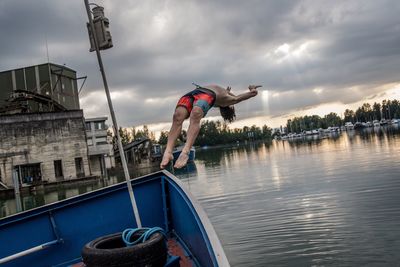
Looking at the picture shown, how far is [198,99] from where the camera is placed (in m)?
4.61

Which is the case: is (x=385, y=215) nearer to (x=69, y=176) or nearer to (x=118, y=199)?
(x=118, y=199)

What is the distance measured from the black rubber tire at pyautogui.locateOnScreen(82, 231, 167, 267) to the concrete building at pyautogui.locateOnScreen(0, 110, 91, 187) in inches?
1696

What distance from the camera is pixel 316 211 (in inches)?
645

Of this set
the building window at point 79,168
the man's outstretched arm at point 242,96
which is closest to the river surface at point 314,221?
the man's outstretched arm at point 242,96

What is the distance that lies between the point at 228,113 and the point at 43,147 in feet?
144

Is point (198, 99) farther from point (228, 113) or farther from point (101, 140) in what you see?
point (101, 140)

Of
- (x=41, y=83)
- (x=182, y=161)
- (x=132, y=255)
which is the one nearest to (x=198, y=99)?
(x=182, y=161)

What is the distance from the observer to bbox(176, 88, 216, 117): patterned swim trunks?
15.1ft

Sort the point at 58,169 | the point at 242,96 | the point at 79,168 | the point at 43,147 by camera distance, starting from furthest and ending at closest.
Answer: the point at 79,168
the point at 58,169
the point at 43,147
the point at 242,96

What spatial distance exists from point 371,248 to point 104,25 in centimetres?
987

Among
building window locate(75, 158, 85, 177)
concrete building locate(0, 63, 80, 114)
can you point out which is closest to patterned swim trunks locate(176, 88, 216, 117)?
building window locate(75, 158, 85, 177)

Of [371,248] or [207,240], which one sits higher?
[207,240]

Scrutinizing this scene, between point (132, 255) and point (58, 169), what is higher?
point (58, 169)

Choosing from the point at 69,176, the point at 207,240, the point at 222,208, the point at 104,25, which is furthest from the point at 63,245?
the point at 69,176
